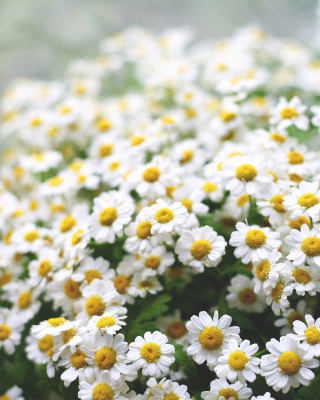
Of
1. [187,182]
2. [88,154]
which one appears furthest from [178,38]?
[187,182]

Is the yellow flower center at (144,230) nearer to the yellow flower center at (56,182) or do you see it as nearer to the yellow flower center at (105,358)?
the yellow flower center at (105,358)

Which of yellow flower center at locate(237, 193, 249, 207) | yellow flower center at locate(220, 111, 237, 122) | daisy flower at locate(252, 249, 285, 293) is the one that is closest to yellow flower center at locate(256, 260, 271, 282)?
daisy flower at locate(252, 249, 285, 293)

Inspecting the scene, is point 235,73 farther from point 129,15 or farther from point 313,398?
point 129,15

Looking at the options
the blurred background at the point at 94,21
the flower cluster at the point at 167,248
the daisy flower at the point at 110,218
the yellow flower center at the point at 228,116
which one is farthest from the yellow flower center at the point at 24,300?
the blurred background at the point at 94,21

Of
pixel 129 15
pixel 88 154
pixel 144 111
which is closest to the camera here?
pixel 88 154

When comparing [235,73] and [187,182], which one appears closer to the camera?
[187,182]

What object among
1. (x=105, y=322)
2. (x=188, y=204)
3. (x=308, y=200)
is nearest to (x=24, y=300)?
(x=105, y=322)
